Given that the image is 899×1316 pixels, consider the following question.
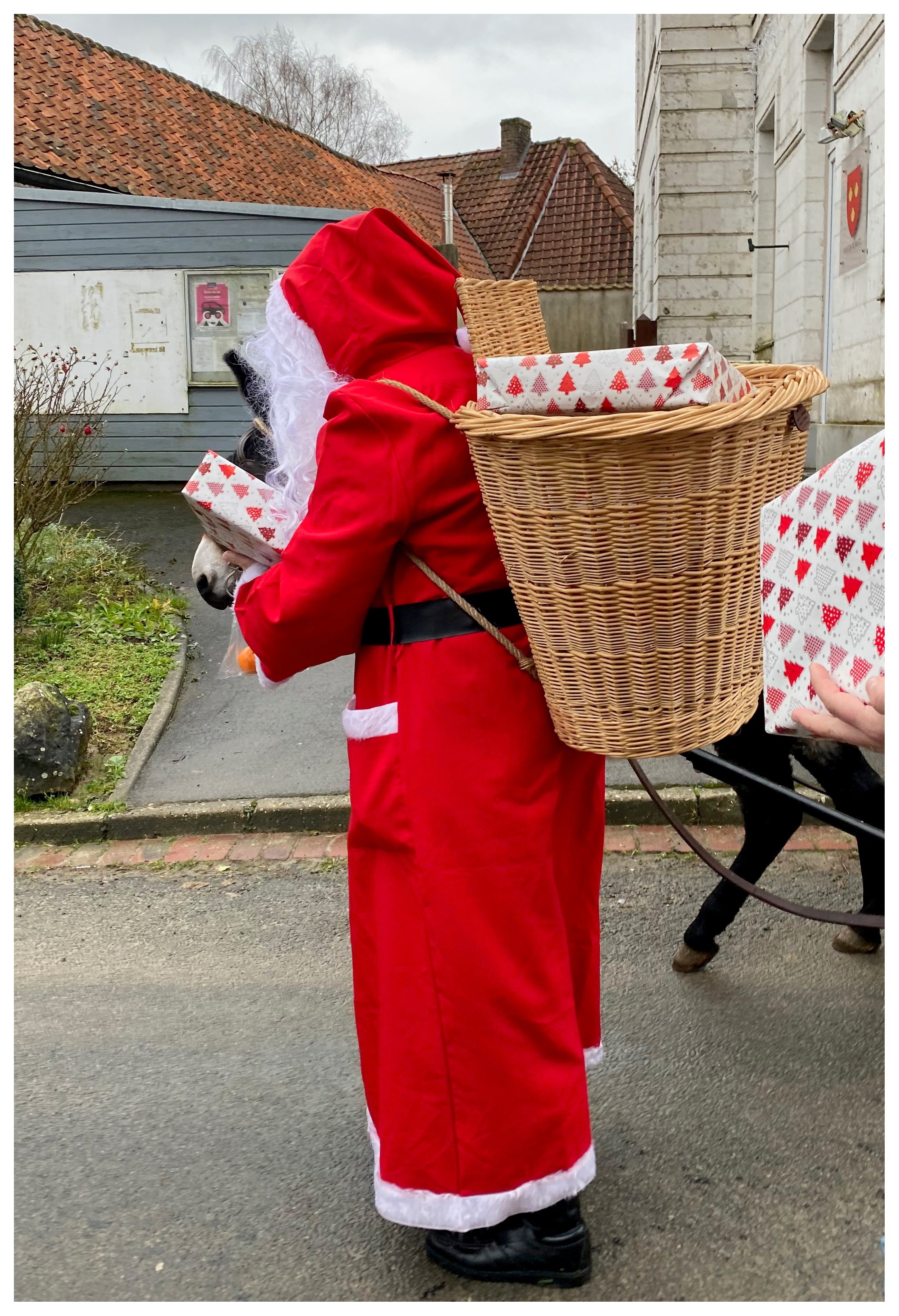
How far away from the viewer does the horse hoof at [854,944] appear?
3.87 m

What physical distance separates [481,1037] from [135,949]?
2382mm

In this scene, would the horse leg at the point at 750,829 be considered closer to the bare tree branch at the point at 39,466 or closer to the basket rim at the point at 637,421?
the basket rim at the point at 637,421

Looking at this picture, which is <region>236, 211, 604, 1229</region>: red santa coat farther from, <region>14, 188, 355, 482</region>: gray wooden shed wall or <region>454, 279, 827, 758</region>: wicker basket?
<region>14, 188, 355, 482</region>: gray wooden shed wall

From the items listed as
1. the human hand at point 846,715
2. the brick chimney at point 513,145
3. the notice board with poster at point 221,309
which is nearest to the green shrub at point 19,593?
the notice board with poster at point 221,309

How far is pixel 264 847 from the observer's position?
534cm

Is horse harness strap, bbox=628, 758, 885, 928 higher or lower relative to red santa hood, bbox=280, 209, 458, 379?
lower

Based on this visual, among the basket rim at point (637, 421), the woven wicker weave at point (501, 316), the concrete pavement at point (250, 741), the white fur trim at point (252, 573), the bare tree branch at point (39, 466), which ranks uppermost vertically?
the bare tree branch at point (39, 466)

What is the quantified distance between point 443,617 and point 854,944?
227cm

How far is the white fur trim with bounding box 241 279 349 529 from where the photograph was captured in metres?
2.37

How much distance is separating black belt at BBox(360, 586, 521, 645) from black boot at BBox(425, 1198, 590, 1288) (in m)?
1.20

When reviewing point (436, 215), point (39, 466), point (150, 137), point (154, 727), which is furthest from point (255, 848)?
point (436, 215)

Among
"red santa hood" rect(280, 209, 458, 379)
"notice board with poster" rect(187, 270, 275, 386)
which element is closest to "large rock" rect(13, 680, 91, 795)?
"red santa hood" rect(280, 209, 458, 379)

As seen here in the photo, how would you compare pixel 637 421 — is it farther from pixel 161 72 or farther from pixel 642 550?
pixel 161 72

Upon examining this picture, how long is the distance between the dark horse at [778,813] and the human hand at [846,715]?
1.62m
